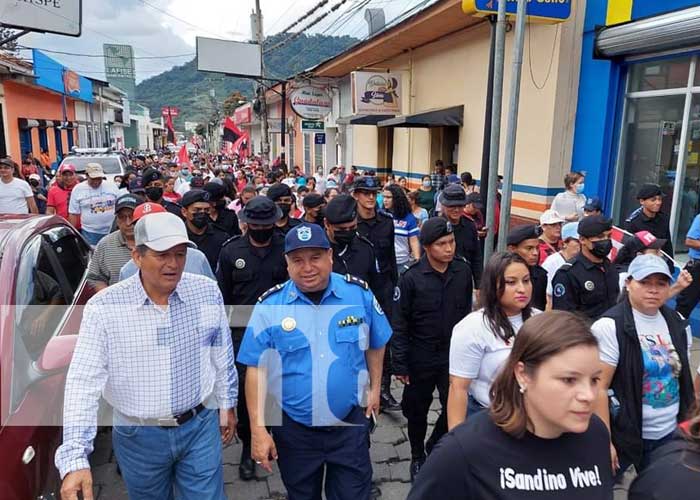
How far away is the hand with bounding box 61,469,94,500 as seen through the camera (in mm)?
1957

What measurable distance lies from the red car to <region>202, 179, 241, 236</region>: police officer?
7.36 feet

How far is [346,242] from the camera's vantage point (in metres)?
4.32

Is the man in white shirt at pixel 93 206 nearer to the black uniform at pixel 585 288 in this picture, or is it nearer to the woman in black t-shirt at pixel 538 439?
the black uniform at pixel 585 288

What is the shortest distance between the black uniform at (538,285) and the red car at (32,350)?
119 inches

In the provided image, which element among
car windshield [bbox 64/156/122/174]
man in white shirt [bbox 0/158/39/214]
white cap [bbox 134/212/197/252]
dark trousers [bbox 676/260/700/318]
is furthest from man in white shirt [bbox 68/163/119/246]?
car windshield [bbox 64/156/122/174]

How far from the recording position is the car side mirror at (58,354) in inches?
95.5

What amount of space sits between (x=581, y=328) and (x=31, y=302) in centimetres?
279

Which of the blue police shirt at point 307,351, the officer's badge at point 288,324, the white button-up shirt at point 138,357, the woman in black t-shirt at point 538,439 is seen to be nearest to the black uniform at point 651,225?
the blue police shirt at point 307,351

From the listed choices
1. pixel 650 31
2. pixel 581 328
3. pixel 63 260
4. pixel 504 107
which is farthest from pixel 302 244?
pixel 504 107

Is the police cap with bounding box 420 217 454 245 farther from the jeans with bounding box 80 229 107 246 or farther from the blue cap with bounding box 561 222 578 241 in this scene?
the jeans with bounding box 80 229 107 246

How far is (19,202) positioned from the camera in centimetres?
793

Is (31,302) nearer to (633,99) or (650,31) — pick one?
(650,31)

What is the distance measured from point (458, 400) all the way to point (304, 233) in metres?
1.12

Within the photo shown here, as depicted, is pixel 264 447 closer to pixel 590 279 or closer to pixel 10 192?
pixel 590 279
